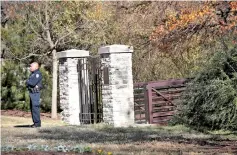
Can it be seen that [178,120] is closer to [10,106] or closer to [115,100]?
[115,100]

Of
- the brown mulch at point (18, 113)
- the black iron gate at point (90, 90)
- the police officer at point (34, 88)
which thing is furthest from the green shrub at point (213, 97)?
the brown mulch at point (18, 113)

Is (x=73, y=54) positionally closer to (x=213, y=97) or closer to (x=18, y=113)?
(x=213, y=97)

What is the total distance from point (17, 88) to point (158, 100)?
1117 cm

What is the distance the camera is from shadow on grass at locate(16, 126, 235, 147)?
10242 mm

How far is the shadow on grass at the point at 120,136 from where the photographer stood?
10.2 m

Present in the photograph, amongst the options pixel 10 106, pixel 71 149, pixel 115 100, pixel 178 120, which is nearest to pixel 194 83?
pixel 178 120

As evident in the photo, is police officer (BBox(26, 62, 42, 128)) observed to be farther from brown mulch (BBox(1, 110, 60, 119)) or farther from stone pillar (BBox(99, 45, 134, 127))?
brown mulch (BBox(1, 110, 60, 119))

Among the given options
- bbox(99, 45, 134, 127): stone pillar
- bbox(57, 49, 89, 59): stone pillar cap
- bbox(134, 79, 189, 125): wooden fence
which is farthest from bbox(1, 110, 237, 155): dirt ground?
bbox(57, 49, 89, 59): stone pillar cap

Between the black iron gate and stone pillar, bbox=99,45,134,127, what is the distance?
1.05 meters

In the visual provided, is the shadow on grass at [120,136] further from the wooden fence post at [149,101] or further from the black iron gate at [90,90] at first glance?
the black iron gate at [90,90]

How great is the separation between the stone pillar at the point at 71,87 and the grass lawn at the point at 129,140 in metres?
3.22

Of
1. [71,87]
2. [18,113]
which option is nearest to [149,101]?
[71,87]

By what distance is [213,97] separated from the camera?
1322 cm

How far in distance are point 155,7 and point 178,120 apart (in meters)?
5.42
